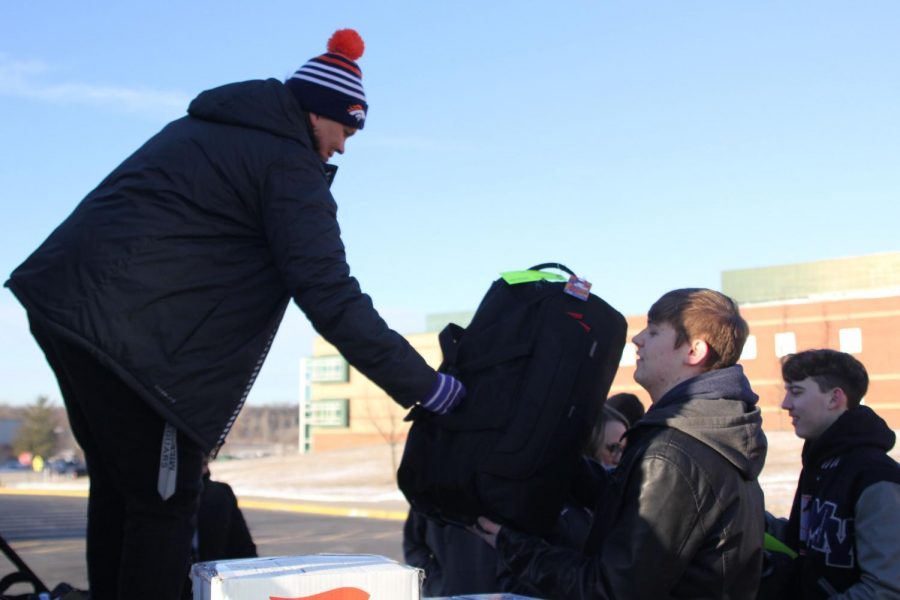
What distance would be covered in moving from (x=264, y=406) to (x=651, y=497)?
182404 millimetres

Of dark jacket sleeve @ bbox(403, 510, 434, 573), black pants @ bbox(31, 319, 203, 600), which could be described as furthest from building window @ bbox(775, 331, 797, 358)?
black pants @ bbox(31, 319, 203, 600)

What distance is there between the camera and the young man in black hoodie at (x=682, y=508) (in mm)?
2576

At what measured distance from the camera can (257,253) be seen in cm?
289

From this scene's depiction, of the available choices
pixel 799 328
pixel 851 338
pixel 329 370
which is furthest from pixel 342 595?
pixel 329 370

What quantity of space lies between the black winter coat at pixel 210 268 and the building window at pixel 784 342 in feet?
186

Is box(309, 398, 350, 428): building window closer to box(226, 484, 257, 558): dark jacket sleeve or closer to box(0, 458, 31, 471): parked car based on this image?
box(0, 458, 31, 471): parked car

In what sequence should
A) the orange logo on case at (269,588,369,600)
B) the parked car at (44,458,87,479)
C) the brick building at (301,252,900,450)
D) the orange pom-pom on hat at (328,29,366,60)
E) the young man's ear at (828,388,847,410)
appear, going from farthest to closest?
the parked car at (44,458,87,479) → the brick building at (301,252,900,450) → the young man's ear at (828,388,847,410) → the orange pom-pom on hat at (328,29,366,60) → the orange logo on case at (269,588,369,600)

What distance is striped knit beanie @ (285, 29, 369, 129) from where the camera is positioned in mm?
2985

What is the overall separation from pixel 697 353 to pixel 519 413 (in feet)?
1.92

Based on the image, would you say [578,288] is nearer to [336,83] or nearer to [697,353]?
[697,353]

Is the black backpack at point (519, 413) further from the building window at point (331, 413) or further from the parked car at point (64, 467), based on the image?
the building window at point (331, 413)

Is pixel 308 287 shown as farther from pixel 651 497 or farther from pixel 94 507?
pixel 651 497

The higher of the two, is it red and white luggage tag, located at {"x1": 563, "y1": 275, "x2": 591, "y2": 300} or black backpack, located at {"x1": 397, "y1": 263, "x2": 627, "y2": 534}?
red and white luggage tag, located at {"x1": 563, "y1": 275, "x2": 591, "y2": 300}

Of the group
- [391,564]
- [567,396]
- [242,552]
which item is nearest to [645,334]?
[567,396]
